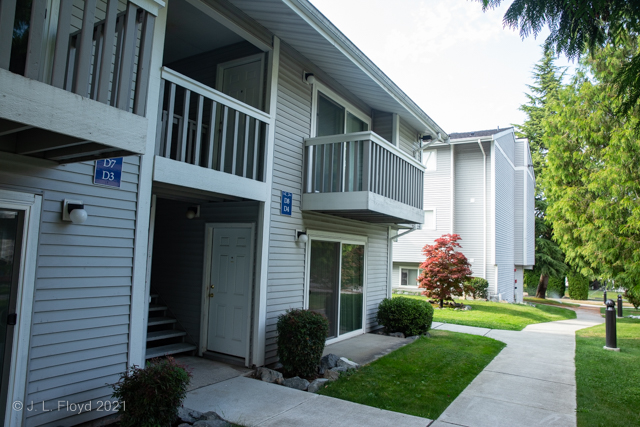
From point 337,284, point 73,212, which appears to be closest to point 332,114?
point 337,284

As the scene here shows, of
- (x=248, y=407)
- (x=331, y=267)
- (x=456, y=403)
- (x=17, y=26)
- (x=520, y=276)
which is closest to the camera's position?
(x=17, y=26)

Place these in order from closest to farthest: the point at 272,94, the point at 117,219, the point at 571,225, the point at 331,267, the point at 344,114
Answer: the point at 117,219
the point at 272,94
the point at 331,267
the point at 344,114
the point at 571,225

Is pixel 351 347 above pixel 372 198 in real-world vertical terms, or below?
below

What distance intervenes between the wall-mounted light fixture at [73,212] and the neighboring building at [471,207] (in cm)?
1612

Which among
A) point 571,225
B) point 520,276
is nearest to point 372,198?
point 571,225

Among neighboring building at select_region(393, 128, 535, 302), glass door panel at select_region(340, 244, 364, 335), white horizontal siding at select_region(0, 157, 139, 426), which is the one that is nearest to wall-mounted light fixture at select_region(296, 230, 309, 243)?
glass door panel at select_region(340, 244, 364, 335)

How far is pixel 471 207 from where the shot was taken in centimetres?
1927

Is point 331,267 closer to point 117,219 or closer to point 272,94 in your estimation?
point 272,94

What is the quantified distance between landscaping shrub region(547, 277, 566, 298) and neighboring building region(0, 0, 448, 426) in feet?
76.1

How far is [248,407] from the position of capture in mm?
4926

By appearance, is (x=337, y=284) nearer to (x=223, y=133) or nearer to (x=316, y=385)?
(x=316, y=385)

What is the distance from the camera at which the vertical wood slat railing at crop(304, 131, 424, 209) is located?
23.6 ft

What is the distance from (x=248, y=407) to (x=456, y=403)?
2.53 metres

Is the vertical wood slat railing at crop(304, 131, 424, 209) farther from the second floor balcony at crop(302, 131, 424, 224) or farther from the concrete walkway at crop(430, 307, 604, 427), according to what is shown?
the concrete walkway at crop(430, 307, 604, 427)
